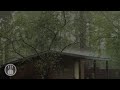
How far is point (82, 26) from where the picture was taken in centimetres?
772

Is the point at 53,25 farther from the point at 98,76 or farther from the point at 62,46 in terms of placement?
the point at 98,76

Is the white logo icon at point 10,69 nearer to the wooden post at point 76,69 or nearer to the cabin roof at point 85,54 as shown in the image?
the cabin roof at point 85,54

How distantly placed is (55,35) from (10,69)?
1155 millimetres

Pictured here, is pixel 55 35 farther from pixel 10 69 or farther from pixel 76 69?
pixel 10 69

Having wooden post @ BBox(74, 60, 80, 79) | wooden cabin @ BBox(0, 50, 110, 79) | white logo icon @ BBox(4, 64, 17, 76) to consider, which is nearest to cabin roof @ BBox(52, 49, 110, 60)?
wooden cabin @ BBox(0, 50, 110, 79)

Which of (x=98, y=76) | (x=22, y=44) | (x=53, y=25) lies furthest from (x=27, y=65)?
(x=98, y=76)

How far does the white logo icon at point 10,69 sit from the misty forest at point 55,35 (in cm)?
13

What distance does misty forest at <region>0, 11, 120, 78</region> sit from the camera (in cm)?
759

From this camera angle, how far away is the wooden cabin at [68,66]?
24.7 ft
